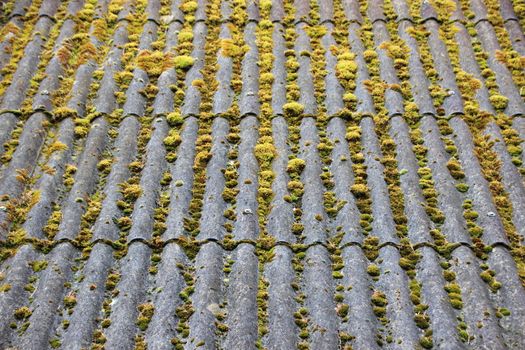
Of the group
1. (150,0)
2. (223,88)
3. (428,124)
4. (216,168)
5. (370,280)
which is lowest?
(370,280)

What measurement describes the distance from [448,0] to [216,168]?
2762mm

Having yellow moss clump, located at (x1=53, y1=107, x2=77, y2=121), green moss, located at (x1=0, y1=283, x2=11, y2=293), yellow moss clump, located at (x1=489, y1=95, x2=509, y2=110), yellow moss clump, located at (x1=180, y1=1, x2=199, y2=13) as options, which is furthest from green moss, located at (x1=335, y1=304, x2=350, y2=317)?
yellow moss clump, located at (x1=180, y1=1, x2=199, y2=13)

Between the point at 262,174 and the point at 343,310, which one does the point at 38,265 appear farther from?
the point at 343,310

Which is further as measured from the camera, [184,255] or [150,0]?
[150,0]

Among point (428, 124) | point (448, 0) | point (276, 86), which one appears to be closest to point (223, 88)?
point (276, 86)

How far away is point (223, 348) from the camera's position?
8.71ft

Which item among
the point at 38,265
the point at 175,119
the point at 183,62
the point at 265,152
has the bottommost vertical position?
the point at 38,265

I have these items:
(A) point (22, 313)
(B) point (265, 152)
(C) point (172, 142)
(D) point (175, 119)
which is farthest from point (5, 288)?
(B) point (265, 152)

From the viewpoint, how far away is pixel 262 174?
3.50 meters

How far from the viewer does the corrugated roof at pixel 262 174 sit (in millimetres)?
2777

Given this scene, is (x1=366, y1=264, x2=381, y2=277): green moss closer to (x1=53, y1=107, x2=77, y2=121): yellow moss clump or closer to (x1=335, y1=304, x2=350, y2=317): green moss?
(x1=335, y1=304, x2=350, y2=317): green moss

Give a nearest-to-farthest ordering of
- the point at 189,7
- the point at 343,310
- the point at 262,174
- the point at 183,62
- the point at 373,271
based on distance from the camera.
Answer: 1. the point at 343,310
2. the point at 373,271
3. the point at 262,174
4. the point at 183,62
5. the point at 189,7

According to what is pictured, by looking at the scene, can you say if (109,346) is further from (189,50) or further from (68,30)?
(68,30)

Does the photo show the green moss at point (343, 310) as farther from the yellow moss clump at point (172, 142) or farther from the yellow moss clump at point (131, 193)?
the yellow moss clump at point (172, 142)
